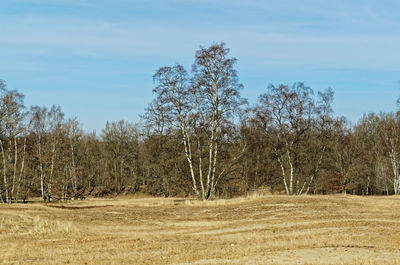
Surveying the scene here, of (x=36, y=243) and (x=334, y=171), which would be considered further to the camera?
(x=334, y=171)

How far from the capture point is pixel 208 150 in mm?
43188

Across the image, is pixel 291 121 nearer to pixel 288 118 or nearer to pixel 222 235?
pixel 288 118

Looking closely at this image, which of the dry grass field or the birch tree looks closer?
the dry grass field

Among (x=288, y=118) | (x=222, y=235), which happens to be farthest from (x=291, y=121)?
(x=222, y=235)

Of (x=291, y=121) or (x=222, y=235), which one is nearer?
(x=222, y=235)

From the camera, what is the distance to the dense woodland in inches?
1581

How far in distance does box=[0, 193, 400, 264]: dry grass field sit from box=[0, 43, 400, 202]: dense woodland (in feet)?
34.3

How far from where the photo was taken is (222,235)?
19922 millimetres

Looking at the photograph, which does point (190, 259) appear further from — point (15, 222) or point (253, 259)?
point (15, 222)

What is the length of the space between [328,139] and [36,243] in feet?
123

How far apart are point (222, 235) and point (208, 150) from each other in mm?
23442

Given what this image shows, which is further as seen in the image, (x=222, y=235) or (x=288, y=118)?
(x=288, y=118)

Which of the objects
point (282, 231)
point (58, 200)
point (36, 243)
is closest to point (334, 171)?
point (58, 200)

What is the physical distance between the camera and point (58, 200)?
175 feet
